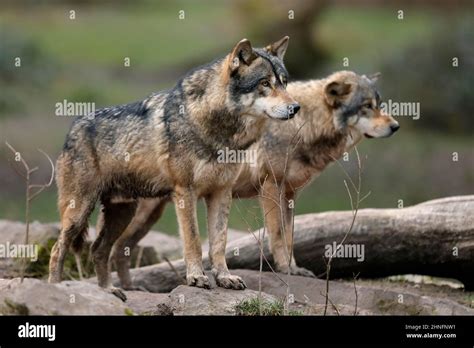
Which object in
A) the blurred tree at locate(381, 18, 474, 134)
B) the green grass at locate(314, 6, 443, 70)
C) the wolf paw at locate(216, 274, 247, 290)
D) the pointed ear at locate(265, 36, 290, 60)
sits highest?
the green grass at locate(314, 6, 443, 70)

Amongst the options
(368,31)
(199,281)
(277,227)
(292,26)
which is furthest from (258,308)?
(368,31)

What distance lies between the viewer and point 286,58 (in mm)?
26734

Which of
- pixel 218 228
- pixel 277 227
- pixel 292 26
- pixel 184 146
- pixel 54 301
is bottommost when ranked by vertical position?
pixel 54 301

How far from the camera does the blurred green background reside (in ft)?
72.8

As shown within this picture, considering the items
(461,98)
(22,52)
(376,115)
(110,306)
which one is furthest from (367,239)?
(22,52)

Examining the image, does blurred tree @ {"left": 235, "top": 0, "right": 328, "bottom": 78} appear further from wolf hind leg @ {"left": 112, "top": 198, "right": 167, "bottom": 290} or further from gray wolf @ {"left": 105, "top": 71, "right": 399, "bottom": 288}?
wolf hind leg @ {"left": 112, "top": 198, "right": 167, "bottom": 290}

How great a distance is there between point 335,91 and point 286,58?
46.0 ft

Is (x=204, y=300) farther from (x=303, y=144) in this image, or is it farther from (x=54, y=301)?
(x=303, y=144)

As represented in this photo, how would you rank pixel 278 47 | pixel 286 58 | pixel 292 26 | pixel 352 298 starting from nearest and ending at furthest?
pixel 278 47 → pixel 352 298 → pixel 286 58 → pixel 292 26

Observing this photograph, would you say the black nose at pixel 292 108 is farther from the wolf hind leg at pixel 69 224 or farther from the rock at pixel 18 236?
the rock at pixel 18 236

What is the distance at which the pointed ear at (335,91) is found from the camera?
12768 millimetres

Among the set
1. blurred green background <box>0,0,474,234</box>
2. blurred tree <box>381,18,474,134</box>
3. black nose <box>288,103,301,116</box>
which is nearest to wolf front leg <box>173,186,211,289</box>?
black nose <box>288,103,301,116</box>

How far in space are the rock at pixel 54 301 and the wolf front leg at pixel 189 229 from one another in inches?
51.7

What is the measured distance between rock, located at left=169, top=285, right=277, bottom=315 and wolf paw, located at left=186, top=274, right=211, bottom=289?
0.25ft
